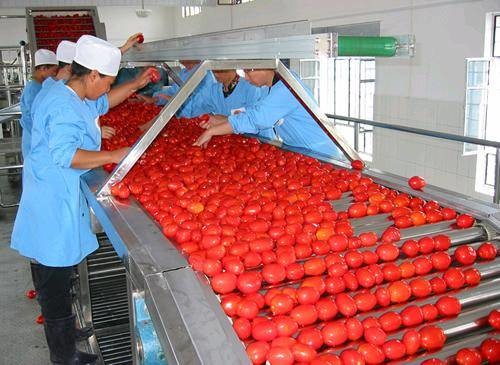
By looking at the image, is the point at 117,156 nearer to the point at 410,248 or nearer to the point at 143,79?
the point at 143,79

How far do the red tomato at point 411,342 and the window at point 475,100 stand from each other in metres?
5.54

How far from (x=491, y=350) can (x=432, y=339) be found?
0.49ft

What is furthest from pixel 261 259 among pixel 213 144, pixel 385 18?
pixel 385 18

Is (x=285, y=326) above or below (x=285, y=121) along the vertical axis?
below

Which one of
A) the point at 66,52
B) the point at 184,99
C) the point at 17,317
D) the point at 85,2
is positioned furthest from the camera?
the point at 85,2

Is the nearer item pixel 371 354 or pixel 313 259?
pixel 371 354

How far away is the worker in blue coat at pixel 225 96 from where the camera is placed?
14.9ft

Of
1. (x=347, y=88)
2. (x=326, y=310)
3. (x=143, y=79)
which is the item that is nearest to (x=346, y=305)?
(x=326, y=310)

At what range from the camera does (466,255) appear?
1.71 m

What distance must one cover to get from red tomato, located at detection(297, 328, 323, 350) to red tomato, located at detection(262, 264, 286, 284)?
265 millimetres

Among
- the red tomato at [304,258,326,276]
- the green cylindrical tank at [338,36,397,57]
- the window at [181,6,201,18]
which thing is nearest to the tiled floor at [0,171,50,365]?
the red tomato at [304,258,326,276]

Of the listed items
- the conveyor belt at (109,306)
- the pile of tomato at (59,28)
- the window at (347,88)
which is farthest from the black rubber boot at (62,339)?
the window at (347,88)

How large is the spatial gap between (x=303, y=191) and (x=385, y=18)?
6.43 meters

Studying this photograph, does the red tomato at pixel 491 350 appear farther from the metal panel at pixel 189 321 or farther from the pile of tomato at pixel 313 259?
the metal panel at pixel 189 321
